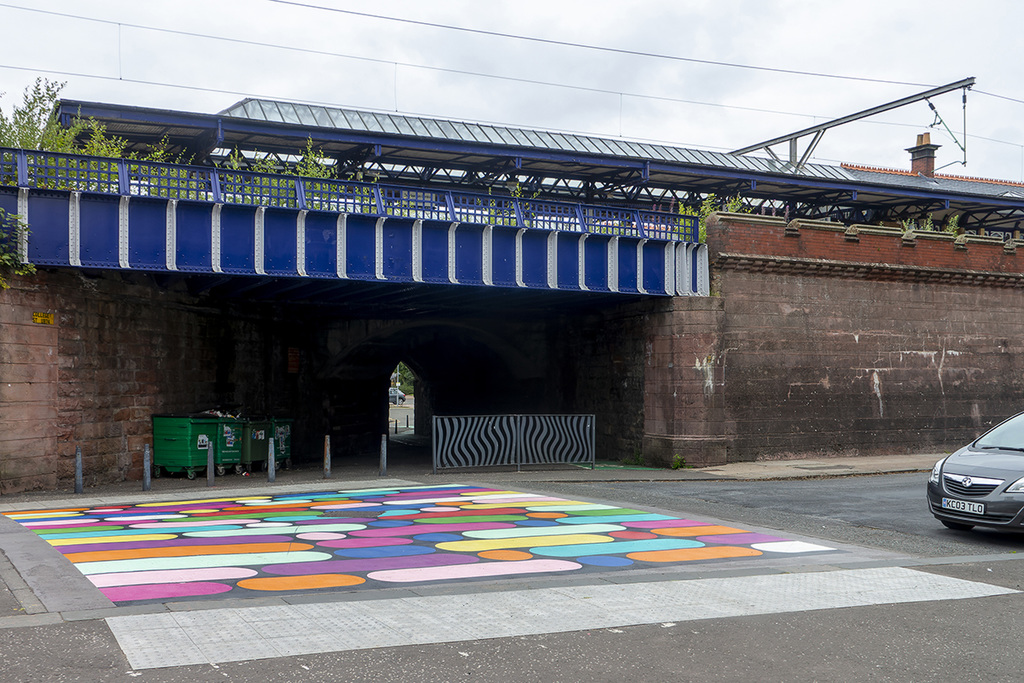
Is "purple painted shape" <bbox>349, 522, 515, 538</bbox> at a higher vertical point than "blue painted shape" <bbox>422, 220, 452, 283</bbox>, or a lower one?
lower

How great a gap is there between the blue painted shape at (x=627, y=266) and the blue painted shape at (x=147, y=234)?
9827mm

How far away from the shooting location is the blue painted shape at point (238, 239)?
16625 mm

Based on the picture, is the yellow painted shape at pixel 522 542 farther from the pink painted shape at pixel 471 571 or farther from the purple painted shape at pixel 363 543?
the pink painted shape at pixel 471 571

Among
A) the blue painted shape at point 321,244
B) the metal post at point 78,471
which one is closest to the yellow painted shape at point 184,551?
the metal post at point 78,471

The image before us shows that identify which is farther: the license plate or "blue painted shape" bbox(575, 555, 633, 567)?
the license plate

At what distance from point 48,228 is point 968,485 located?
1473 centimetres

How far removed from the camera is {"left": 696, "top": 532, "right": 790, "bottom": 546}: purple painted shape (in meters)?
9.77

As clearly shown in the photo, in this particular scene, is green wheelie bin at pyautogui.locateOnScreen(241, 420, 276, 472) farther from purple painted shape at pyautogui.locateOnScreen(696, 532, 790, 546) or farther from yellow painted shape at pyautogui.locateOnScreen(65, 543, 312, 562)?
purple painted shape at pyautogui.locateOnScreen(696, 532, 790, 546)

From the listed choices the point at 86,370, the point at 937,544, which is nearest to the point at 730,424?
the point at 937,544

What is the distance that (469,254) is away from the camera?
739 inches

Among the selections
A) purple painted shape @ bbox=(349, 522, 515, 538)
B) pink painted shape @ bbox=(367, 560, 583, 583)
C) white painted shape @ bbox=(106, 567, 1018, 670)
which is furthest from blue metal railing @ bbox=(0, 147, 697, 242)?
white painted shape @ bbox=(106, 567, 1018, 670)

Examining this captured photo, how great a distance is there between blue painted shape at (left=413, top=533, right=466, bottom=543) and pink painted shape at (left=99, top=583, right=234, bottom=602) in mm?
2937

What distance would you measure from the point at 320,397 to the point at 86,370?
30.3 ft

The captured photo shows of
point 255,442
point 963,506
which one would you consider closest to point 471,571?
point 963,506
